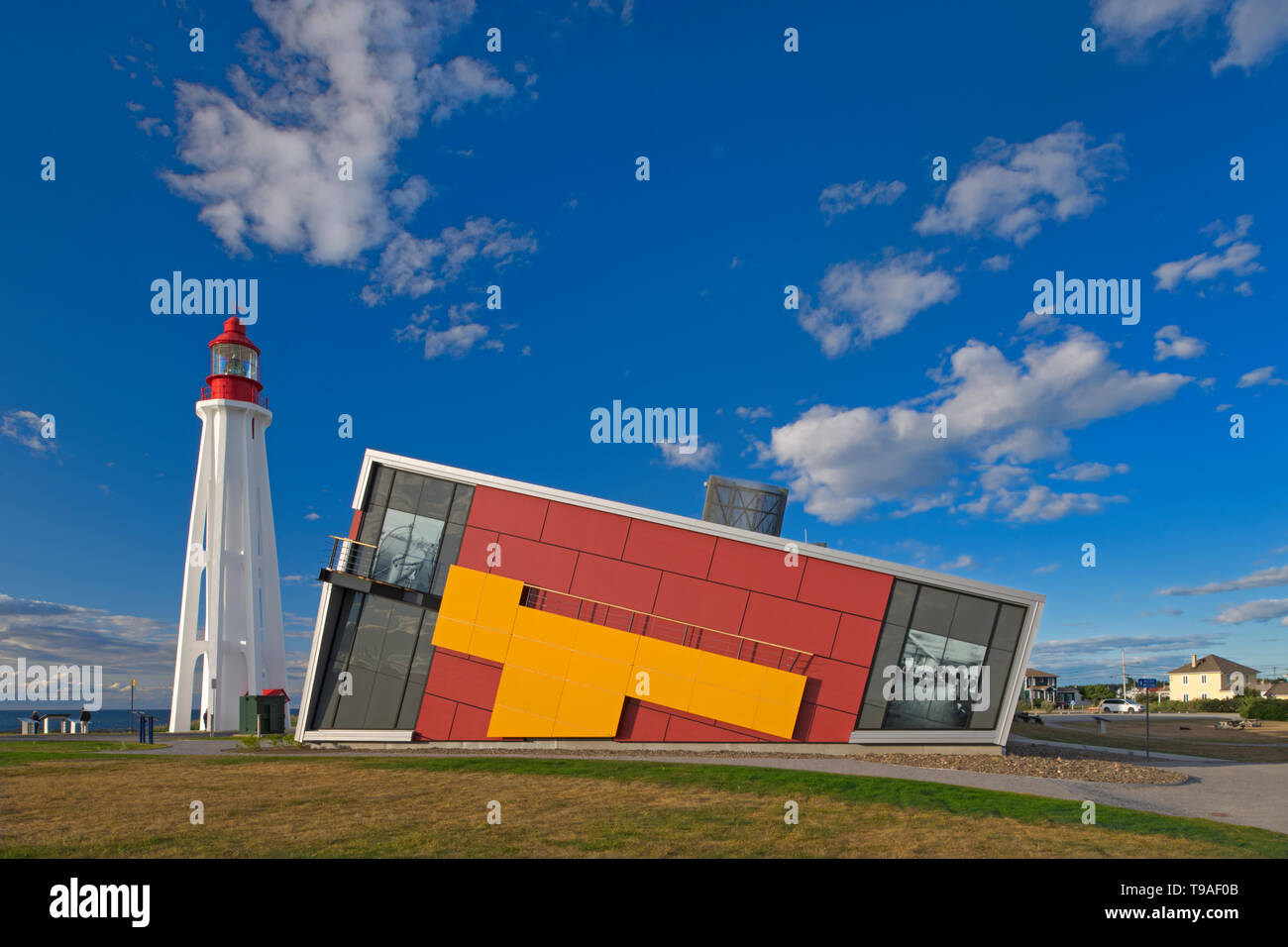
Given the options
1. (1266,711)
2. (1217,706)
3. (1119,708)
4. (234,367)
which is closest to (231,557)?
(234,367)

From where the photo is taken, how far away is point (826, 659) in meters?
20.8

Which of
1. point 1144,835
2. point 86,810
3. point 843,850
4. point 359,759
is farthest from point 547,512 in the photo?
point 1144,835

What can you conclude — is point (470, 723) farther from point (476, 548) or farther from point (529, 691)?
point (476, 548)

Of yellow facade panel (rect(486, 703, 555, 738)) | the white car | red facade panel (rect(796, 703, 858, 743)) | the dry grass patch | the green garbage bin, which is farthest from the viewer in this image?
the white car

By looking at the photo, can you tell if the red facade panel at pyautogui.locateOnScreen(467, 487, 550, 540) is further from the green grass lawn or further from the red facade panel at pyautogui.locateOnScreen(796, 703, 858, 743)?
the red facade panel at pyautogui.locateOnScreen(796, 703, 858, 743)

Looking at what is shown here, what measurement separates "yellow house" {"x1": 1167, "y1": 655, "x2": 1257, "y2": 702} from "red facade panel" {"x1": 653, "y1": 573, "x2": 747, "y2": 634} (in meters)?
97.4

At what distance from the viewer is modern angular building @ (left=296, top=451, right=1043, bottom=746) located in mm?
20656

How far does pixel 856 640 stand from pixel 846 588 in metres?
1.54

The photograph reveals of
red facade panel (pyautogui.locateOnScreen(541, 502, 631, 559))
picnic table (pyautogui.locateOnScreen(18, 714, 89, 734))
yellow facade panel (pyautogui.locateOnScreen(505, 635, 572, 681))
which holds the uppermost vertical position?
red facade panel (pyautogui.locateOnScreen(541, 502, 631, 559))

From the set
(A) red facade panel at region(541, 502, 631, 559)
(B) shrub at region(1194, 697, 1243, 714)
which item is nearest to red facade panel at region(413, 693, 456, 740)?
(A) red facade panel at region(541, 502, 631, 559)

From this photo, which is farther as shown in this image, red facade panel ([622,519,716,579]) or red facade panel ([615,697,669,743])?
red facade panel ([622,519,716,579])

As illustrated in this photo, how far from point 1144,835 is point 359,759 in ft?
53.5

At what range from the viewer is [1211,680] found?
91.4m
